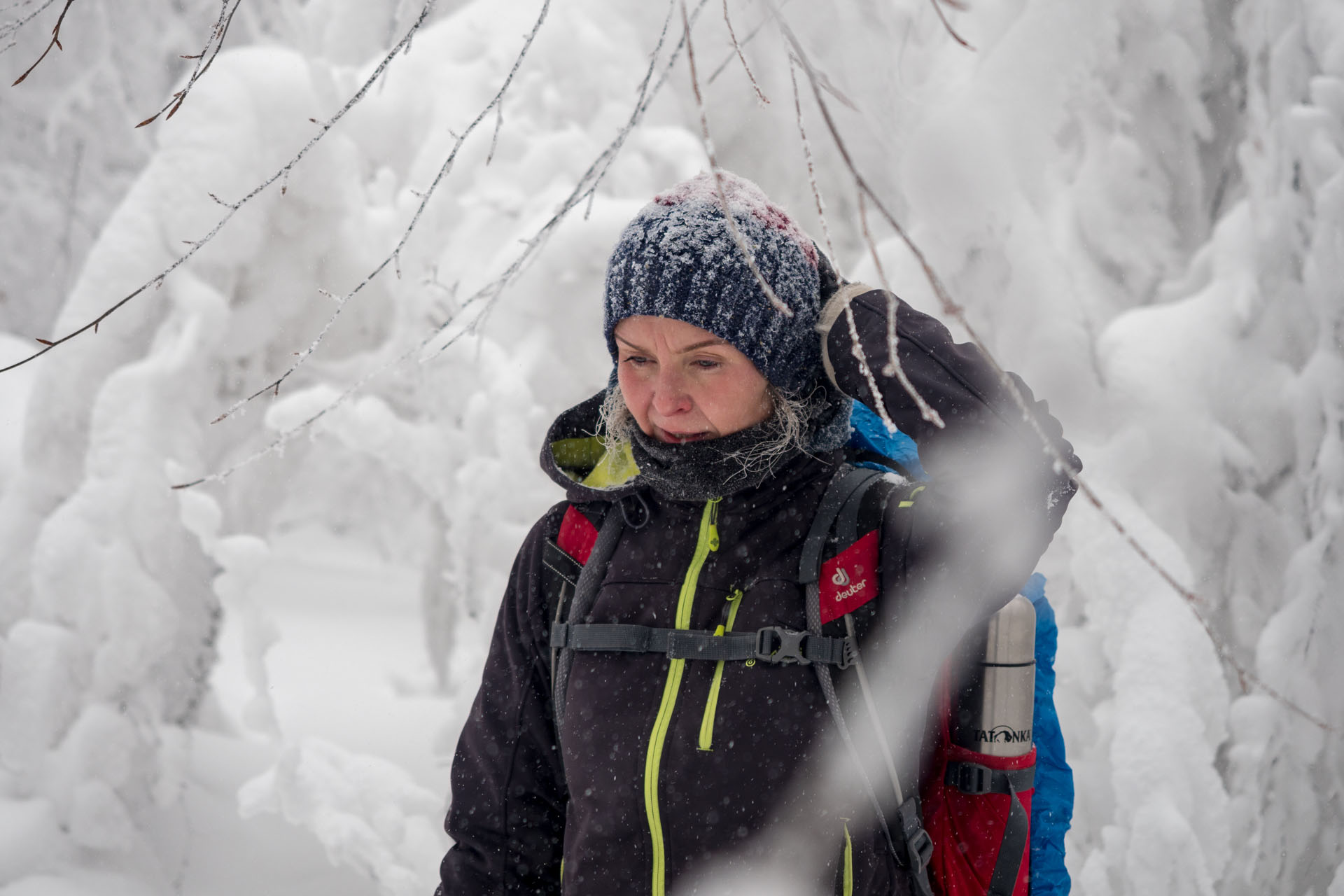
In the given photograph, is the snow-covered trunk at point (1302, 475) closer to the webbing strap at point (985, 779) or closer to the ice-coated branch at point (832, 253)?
the webbing strap at point (985, 779)

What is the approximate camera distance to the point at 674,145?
4.43 metres

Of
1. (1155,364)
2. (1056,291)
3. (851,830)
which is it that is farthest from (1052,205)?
(851,830)

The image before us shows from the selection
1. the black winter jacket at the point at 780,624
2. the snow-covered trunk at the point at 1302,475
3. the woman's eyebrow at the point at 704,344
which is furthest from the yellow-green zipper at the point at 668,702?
the snow-covered trunk at the point at 1302,475

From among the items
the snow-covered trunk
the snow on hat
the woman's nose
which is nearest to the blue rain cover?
the snow on hat

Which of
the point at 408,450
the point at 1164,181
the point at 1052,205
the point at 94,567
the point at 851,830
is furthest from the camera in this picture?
the point at 408,450

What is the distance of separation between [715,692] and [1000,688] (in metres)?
0.41

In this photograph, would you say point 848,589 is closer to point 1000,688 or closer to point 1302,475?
point 1000,688

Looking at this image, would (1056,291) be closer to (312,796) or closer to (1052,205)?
(1052,205)

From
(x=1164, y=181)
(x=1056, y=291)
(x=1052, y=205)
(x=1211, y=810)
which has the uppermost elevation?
(x=1164, y=181)

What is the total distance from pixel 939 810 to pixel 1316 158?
7.50ft

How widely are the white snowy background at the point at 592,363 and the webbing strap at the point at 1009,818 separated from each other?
922mm

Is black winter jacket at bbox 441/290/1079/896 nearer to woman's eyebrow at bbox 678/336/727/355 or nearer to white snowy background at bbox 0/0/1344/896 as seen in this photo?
woman's eyebrow at bbox 678/336/727/355

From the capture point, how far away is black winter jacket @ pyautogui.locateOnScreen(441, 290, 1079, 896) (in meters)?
1.26

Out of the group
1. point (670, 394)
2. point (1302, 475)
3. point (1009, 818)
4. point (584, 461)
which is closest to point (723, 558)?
point (670, 394)
